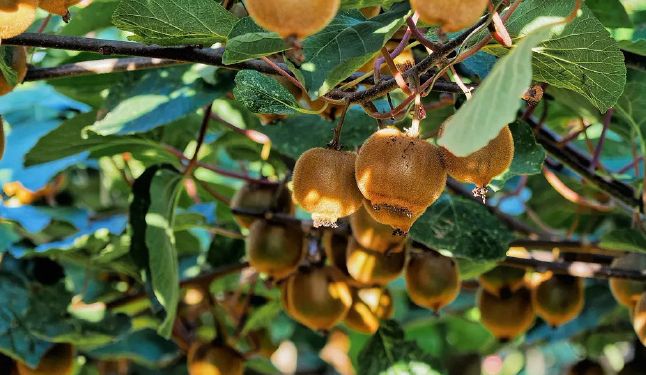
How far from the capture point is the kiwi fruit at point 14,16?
2.47ft

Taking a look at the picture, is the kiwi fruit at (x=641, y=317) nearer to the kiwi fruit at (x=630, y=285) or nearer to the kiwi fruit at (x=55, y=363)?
the kiwi fruit at (x=630, y=285)

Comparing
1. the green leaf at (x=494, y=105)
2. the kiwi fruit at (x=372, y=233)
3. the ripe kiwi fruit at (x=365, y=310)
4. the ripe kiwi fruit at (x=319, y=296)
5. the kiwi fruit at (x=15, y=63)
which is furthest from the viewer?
the ripe kiwi fruit at (x=365, y=310)

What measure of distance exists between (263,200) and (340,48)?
85 cm

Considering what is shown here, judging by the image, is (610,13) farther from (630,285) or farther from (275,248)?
(275,248)

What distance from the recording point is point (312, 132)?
151 cm

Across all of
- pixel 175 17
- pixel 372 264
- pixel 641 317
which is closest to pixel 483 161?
pixel 175 17

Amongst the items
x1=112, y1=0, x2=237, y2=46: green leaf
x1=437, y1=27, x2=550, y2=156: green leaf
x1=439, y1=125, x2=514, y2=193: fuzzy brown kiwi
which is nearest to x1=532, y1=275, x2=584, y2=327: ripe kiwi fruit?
x1=439, y1=125, x2=514, y2=193: fuzzy brown kiwi

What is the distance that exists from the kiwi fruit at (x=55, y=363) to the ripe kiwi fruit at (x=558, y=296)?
3.21ft

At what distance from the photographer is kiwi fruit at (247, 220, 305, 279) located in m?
1.49

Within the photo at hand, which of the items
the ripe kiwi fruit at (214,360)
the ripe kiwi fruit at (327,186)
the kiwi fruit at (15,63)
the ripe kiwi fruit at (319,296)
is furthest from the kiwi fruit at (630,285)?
the kiwi fruit at (15,63)

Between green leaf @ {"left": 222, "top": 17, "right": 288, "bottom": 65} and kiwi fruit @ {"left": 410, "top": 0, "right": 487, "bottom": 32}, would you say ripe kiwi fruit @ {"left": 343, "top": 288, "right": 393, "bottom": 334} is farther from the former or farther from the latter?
kiwi fruit @ {"left": 410, "top": 0, "right": 487, "bottom": 32}

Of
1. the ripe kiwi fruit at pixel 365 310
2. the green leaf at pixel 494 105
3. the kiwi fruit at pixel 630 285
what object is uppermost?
the green leaf at pixel 494 105

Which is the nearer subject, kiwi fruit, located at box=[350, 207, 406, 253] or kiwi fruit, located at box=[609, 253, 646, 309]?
kiwi fruit, located at box=[350, 207, 406, 253]

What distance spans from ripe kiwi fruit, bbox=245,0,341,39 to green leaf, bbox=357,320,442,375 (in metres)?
1.28
